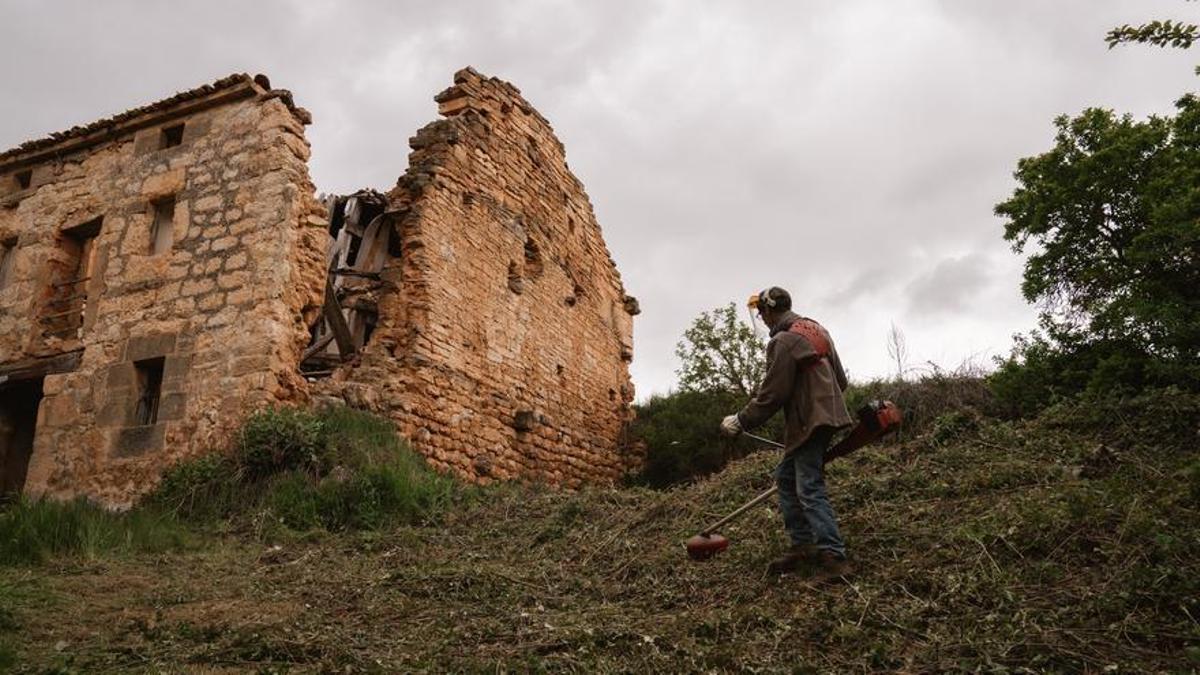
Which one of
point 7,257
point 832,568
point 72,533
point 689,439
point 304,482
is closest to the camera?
point 832,568

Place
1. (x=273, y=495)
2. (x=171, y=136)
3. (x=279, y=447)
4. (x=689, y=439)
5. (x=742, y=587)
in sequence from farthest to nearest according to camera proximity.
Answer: (x=689, y=439) < (x=171, y=136) < (x=279, y=447) < (x=273, y=495) < (x=742, y=587)

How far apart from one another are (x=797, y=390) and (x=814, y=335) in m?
0.33

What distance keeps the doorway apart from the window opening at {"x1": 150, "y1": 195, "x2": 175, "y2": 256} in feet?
8.22

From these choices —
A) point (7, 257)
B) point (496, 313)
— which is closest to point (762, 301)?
point (496, 313)

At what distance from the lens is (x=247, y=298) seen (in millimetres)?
8914

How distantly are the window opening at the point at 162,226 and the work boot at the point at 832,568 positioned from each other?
8.50m

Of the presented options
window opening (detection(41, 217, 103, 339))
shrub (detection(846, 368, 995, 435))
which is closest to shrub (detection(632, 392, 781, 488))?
shrub (detection(846, 368, 995, 435))

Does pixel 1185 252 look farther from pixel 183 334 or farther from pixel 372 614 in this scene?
pixel 183 334

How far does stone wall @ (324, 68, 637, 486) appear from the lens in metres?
9.87

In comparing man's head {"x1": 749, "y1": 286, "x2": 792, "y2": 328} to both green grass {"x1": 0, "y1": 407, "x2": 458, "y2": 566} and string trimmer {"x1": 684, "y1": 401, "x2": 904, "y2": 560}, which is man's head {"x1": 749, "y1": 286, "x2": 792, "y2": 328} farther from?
green grass {"x1": 0, "y1": 407, "x2": 458, "y2": 566}

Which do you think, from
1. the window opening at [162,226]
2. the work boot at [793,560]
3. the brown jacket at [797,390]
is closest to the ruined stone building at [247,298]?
the window opening at [162,226]

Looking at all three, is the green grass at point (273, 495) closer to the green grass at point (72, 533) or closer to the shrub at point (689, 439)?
the green grass at point (72, 533)

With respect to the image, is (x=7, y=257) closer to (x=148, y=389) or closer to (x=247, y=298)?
(x=148, y=389)

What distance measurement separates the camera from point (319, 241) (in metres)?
9.49
